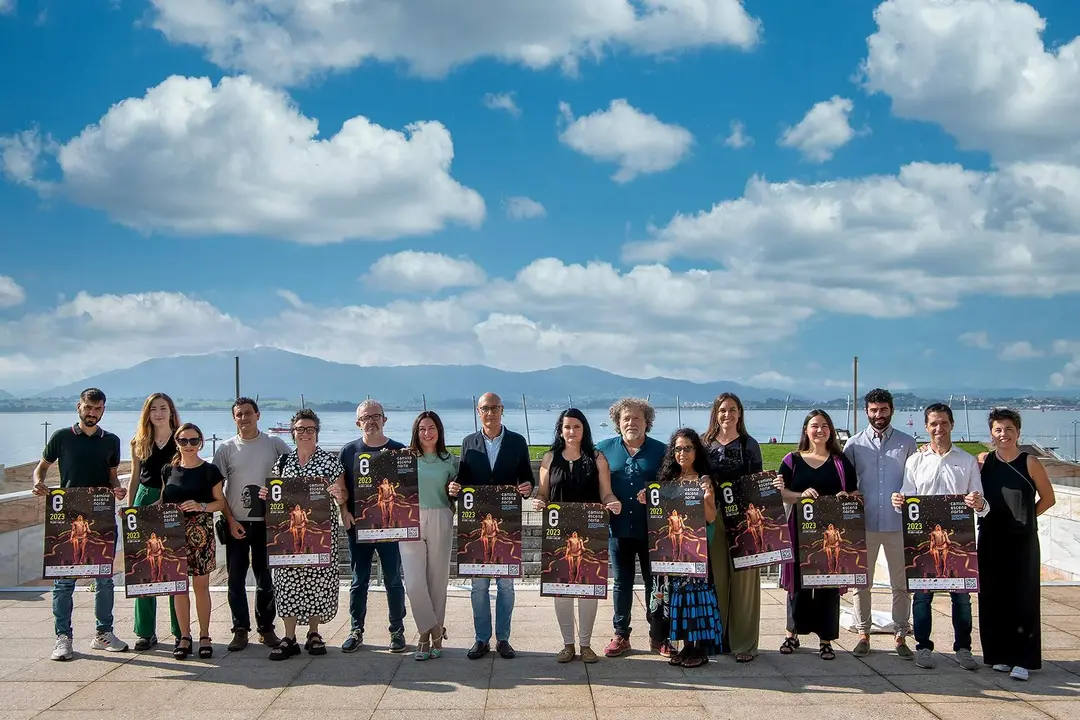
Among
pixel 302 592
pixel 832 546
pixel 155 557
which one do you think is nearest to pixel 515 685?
pixel 302 592

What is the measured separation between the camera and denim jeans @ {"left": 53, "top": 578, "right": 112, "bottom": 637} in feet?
22.3

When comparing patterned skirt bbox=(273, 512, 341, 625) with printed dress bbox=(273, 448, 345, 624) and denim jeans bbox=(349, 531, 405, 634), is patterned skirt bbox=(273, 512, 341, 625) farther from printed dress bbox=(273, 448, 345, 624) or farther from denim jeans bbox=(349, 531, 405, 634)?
denim jeans bbox=(349, 531, 405, 634)

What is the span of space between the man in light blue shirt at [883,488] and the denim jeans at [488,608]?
260cm

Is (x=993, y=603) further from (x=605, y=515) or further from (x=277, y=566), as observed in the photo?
(x=277, y=566)

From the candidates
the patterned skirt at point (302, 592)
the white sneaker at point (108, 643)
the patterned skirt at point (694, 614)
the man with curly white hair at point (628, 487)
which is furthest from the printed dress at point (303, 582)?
the patterned skirt at point (694, 614)

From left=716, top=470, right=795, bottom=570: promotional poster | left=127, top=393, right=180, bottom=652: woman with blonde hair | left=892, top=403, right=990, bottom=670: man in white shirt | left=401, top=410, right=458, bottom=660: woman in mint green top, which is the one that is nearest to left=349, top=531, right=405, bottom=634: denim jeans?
left=401, top=410, right=458, bottom=660: woman in mint green top

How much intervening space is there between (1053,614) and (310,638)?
6.53 m

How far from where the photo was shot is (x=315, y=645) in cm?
679

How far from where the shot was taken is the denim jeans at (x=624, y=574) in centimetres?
675

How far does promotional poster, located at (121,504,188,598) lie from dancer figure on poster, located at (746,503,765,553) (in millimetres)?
4090

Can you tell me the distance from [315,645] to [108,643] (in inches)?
64.2

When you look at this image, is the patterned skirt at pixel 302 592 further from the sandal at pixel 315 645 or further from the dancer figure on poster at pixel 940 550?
the dancer figure on poster at pixel 940 550

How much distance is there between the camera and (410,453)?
A: 261 inches

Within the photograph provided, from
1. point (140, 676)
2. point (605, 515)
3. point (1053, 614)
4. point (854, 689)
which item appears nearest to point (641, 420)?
point (605, 515)
